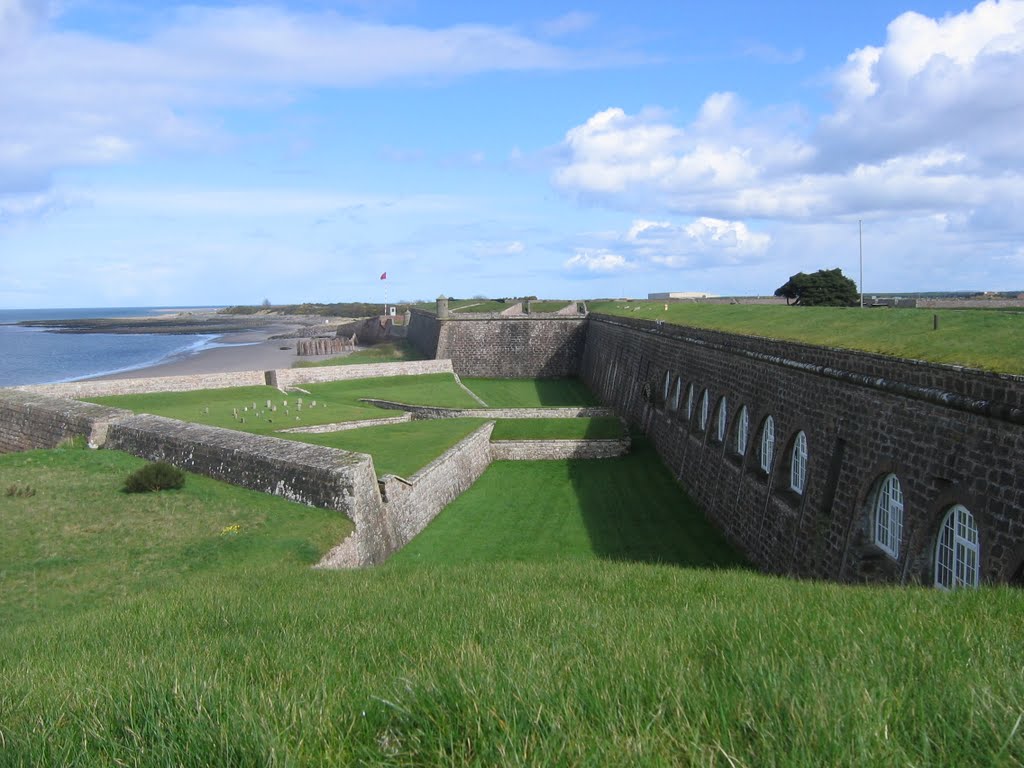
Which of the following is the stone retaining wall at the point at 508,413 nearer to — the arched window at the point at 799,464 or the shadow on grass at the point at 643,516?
the shadow on grass at the point at 643,516

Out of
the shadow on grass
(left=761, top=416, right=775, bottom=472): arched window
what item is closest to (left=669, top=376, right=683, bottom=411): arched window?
the shadow on grass

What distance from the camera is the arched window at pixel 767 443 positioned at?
1666 cm

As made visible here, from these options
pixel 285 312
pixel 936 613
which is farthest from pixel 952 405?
pixel 285 312

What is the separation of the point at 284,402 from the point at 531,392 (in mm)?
18681

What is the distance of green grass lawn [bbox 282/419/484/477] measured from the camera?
69.2 feet

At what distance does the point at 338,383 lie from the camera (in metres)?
40.3

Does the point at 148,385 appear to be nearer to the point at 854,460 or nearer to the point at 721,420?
the point at 721,420

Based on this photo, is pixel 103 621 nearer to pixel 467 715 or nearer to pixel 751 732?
pixel 467 715

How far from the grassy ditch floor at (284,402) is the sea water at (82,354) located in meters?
28.5

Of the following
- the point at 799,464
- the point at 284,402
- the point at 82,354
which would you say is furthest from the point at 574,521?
the point at 82,354

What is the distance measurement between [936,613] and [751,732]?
332cm

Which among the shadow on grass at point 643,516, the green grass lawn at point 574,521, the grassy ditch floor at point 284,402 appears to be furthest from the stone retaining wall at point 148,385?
the shadow on grass at point 643,516

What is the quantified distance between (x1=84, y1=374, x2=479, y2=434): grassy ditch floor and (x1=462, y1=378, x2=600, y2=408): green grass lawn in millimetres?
2523

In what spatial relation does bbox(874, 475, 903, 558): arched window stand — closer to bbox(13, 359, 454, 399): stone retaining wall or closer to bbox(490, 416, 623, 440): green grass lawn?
bbox(490, 416, 623, 440): green grass lawn
